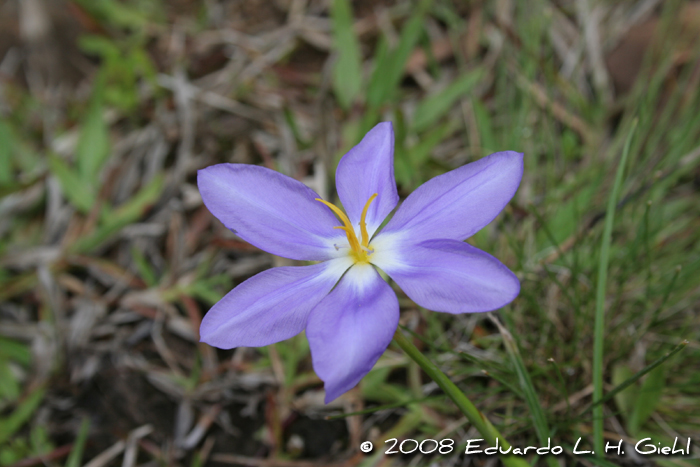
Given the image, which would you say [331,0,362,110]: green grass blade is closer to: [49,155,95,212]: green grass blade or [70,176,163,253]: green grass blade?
[70,176,163,253]: green grass blade

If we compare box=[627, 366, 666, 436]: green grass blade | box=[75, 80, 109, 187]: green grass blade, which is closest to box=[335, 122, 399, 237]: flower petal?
box=[627, 366, 666, 436]: green grass blade

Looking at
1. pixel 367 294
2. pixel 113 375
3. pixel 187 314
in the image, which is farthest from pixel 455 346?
pixel 113 375

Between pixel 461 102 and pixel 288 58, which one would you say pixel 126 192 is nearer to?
pixel 288 58

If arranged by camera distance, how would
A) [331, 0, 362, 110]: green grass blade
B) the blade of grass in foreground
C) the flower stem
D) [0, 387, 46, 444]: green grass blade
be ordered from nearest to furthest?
1. the flower stem
2. the blade of grass in foreground
3. [0, 387, 46, 444]: green grass blade
4. [331, 0, 362, 110]: green grass blade

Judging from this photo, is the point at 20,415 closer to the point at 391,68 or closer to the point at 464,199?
the point at 464,199

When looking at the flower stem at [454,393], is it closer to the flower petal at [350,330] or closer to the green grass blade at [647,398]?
the flower petal at [350,330]

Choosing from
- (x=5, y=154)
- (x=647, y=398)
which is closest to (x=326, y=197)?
(x=647, y=398)
